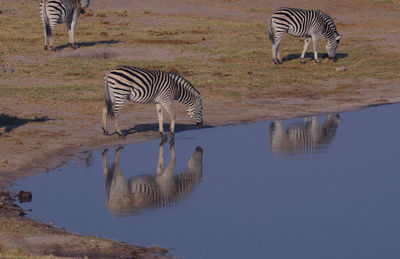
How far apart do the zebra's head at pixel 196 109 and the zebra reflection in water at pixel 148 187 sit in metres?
2.39

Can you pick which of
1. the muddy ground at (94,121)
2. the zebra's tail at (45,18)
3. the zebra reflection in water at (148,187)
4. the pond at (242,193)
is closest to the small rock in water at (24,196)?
the pond at (242,193)

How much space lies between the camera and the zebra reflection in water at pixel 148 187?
14562mm

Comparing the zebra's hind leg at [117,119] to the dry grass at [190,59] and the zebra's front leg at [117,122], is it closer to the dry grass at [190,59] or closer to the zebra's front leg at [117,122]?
the zebra's front leg at [117,122]

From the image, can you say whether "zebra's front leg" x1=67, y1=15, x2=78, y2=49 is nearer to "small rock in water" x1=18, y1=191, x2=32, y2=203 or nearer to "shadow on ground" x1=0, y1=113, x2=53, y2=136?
"shadow on ground" x1=0, y1=113, x2=53, y2=136

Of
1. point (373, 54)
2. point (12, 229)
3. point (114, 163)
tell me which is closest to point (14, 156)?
point (114, 163)

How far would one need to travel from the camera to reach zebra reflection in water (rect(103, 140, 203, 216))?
14.6 meters

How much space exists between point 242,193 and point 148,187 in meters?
1.89

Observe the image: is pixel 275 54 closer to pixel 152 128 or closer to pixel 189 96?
pixel 152 128

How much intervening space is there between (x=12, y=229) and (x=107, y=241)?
1549 mm

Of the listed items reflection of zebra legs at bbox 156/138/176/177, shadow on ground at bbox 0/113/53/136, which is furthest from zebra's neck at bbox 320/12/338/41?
shadow on ground at bbox 0/113/53/136

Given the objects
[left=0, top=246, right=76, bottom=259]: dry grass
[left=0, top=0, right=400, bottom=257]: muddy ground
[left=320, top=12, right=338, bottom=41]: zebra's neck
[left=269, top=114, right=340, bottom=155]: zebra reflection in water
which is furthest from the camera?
[left=320, top=12, right=338, bottom=41]: zebra's neck

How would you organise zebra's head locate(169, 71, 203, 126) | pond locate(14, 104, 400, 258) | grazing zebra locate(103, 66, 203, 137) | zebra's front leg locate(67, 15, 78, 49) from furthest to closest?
zebra's front leg locate(67, 15, 78, 49) < zebra's head locate(169, 71, 203, 126) < grazing zebra locate(103, 66, 203, 137) < pond locate(14, 104, 400, 258)

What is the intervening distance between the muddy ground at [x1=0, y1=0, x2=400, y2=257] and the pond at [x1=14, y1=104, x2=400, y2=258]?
670 millimetres

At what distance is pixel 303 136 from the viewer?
2061 centimetres
